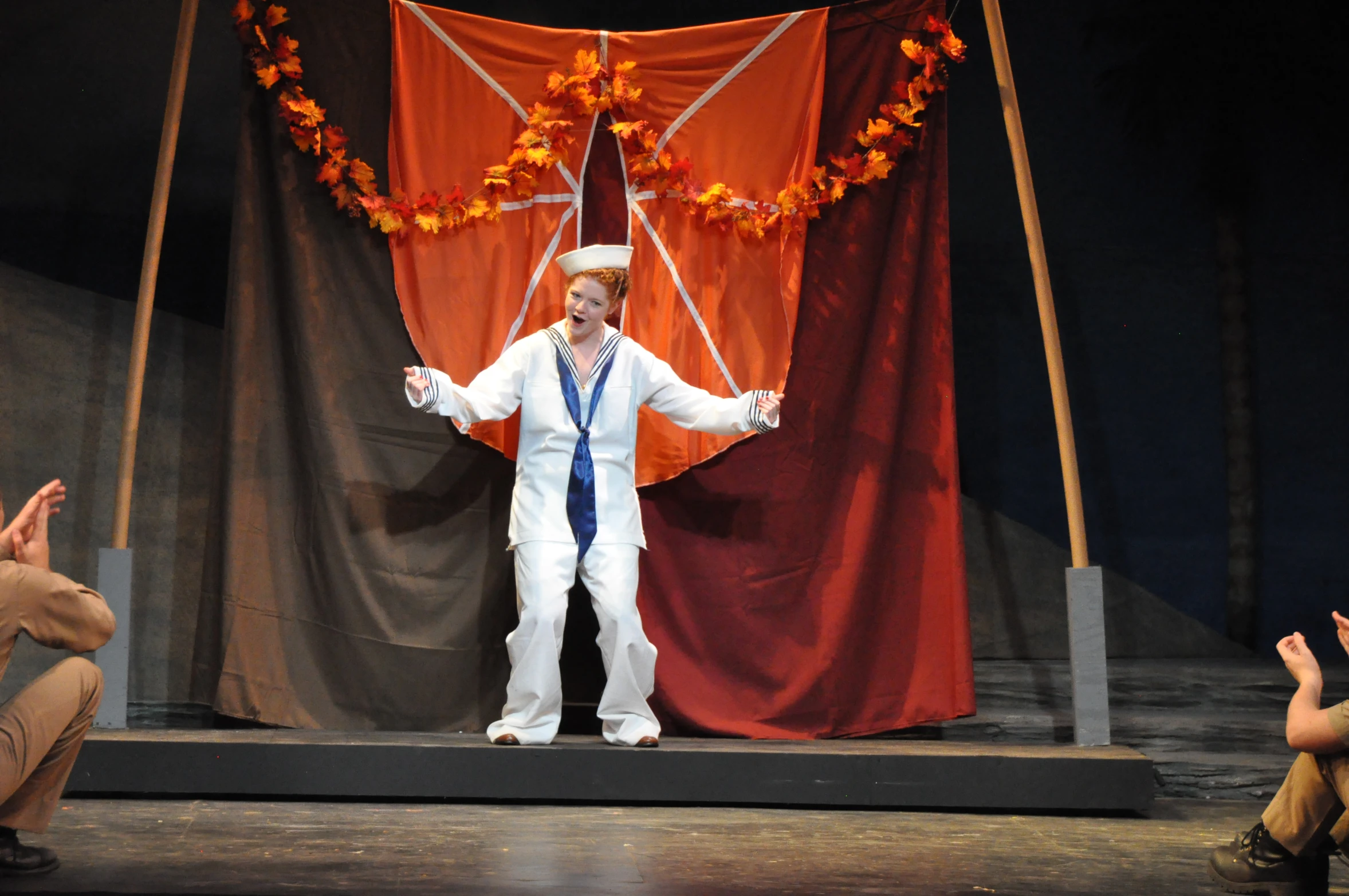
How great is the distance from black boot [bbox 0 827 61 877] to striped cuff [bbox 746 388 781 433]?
7.32ft

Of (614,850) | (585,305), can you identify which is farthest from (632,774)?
(585,305)

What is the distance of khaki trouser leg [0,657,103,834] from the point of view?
2.57 metres

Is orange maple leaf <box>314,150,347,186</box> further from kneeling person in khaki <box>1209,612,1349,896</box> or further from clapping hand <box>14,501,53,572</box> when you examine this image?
kneeling person in khaki <box>1209,612,1349,896</box>

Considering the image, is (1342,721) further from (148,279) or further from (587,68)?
(148,279)

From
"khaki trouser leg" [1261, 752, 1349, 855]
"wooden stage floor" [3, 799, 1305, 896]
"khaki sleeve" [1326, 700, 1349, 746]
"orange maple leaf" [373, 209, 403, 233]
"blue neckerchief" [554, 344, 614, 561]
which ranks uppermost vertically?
"orange maple leaf" [373, 209, 403, 233]

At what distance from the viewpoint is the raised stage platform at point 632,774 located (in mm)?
3582

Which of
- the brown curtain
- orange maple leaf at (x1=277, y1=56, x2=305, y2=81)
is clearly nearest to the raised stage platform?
the brown curtain

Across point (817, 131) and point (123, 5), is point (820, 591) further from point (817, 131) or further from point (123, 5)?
point (123, 5)

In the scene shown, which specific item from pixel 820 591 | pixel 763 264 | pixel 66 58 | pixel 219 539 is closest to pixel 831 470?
pixel 820 591

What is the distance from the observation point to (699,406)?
3945 mm

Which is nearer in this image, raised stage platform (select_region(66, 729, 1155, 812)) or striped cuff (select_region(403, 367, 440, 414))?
raised stage platform (select_region(66, 729, 1155, 812))

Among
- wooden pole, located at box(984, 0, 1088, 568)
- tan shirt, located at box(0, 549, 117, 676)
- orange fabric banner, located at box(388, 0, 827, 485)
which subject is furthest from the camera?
orange fabric banner, located at box(388, 0, 827, 485)

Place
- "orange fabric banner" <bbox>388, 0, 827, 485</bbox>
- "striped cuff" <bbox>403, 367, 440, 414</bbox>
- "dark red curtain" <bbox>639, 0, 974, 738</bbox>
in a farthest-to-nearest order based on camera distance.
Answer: "orange fabric banner" <bbox>388, 0, 827, 485</bbox>, "dark red curtain" <bbox>639, 0, 974, 738</bbox>, "striped cuff" <bbox>403, 367, 440, 414</bbox>

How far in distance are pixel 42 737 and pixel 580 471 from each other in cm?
170
